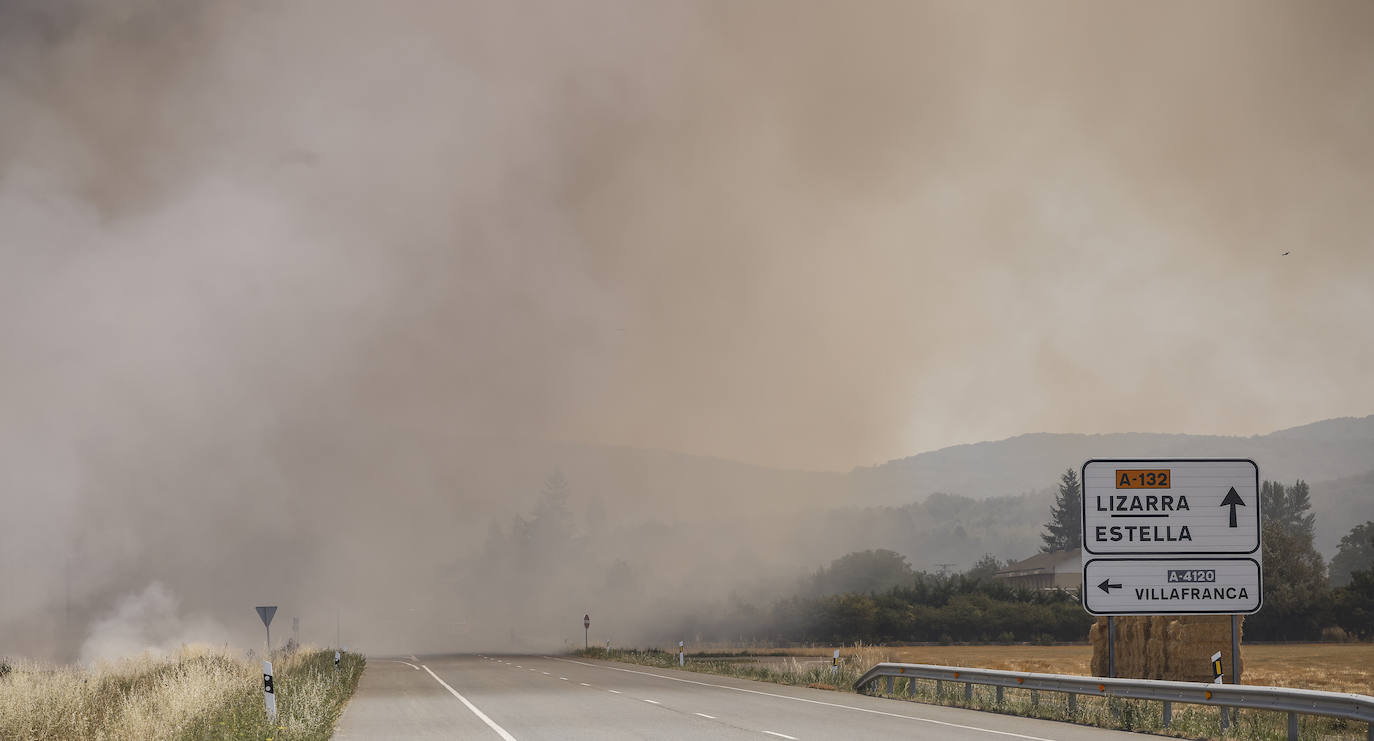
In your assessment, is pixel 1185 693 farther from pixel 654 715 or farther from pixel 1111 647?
pixel 654 715

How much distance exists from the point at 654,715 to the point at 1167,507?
10507 mm

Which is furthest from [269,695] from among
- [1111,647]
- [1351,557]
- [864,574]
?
[1351,557]

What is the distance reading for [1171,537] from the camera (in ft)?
76.0

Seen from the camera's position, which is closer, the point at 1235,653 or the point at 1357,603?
the point at 1235,653

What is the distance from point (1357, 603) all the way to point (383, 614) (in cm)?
10645

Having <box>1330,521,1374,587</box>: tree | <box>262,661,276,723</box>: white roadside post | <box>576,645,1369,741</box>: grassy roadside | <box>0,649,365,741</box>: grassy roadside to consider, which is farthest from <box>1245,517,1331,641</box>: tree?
<box>1330,521,1374,587</box>: tree

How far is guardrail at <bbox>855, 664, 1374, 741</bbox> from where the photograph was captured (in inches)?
617

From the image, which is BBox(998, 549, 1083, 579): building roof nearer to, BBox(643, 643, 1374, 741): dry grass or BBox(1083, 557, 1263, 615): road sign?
BBox(643, 643, 1374, 741): dry grass

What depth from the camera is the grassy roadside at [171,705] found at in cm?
1852

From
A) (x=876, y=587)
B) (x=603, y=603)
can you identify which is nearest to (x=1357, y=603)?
(x=876, y=587)

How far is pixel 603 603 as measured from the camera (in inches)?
6038

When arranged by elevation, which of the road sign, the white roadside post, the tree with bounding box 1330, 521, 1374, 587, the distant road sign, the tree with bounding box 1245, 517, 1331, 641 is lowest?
the tree with bounding box 1330, 521, 1374, 587

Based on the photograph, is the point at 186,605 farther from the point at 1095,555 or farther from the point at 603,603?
the point at 1095,555

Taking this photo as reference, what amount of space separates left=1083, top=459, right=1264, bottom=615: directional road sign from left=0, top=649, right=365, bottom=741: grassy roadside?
47.1 feet
